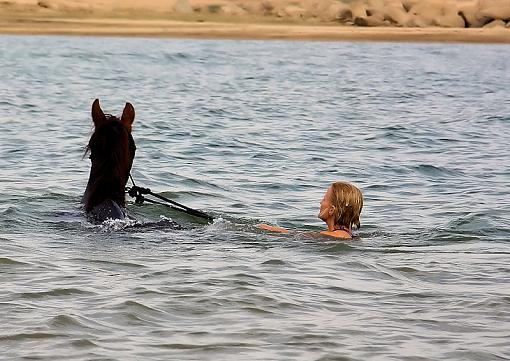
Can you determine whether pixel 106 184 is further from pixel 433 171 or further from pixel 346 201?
pixel 433 171

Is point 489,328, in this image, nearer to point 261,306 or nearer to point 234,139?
point 261,306

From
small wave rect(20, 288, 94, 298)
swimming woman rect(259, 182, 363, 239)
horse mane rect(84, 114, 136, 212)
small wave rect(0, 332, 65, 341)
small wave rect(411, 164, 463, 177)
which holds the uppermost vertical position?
horse mane rect(84, 114, 136, 212)

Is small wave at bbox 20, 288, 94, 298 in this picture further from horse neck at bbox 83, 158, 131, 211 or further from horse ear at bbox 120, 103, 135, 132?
horse ear at bbox 120, 103, 135, 132

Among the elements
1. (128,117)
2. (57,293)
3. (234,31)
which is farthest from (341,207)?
(234,31)

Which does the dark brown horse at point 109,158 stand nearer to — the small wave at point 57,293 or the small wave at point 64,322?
the small wave at point 57,293

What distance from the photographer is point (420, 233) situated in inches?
394

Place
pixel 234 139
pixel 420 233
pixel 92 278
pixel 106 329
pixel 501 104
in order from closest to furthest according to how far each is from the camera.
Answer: pixel 106 329 < pixel 92 278 < pixel 420 233 < pixel 234 139 < pixel 501 104

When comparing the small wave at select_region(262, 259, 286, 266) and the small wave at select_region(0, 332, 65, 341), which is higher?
the small wave at select_region(0, 332, 65, 341)

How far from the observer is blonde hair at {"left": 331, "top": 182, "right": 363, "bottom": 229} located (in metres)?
8.71

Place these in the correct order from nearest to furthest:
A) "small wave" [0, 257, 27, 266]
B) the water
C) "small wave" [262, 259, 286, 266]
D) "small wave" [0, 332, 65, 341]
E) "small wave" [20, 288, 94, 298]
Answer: "small wave" [0, 332, 65, 341] → the water → "small wave" [20, 288, 94, 298] → "small wave" [0, 257, 27, 266] → "small wave" [262, 259, 286, 266]

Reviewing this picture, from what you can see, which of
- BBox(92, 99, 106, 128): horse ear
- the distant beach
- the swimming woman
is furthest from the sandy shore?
the swimming woman

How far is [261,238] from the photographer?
9.33 meters

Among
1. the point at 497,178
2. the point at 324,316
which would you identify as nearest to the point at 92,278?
the point at 324,316

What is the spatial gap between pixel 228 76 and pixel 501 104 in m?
8.52
